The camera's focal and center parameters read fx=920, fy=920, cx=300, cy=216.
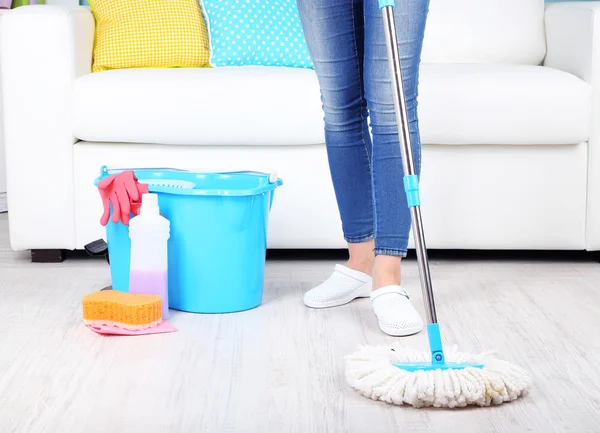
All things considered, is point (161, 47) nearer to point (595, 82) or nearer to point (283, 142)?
point (283, 142)

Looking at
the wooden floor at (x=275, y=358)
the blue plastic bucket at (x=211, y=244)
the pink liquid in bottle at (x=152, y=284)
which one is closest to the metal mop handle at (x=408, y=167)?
the wooden floor at (x=275, y=358)

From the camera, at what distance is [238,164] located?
220cm

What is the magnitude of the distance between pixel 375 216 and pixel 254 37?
100 cm

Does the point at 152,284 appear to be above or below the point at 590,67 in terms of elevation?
below

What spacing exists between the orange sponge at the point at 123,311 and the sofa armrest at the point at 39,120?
59 centimetres

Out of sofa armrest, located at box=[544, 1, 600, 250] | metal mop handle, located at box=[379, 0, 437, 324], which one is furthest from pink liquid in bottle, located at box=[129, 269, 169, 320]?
sofa armrest, located at box=[544, 1, 600, 250]

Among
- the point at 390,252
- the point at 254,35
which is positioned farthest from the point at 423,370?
the point at 254,35

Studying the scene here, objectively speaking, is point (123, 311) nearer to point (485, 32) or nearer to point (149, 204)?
point (149, 204)

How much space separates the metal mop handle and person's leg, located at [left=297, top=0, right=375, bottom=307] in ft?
1.04

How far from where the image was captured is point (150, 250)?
69.4 inches

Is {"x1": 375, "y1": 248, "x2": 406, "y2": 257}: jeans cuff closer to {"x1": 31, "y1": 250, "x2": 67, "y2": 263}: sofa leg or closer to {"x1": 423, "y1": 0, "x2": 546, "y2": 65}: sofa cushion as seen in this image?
{"x1": 31, "y1": 250, "x2": 67, "y2": 263}: sofa leg

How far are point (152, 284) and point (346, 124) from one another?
1.60 feet

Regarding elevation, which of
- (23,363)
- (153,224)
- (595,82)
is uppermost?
(595,82)

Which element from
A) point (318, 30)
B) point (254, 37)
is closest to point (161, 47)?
point (254, 37)
